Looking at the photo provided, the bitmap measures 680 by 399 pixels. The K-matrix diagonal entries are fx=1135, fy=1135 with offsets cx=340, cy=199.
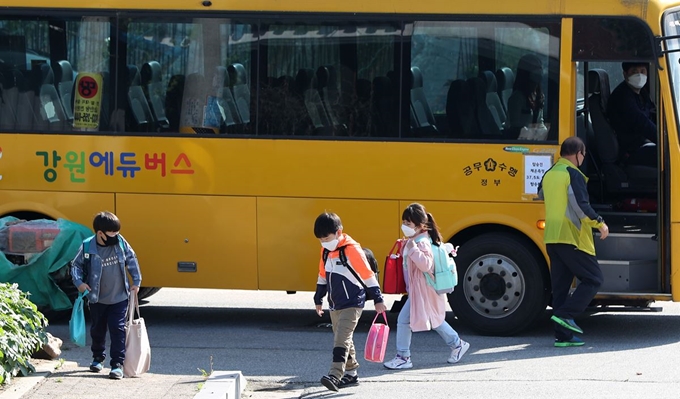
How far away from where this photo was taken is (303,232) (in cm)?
1021

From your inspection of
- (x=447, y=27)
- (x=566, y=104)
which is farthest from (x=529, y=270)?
(x=447, y=27)

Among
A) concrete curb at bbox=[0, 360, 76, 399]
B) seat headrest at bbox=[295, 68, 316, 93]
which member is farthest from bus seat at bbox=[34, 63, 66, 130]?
concrete curb at bbox=[0, 360, 76, 399]

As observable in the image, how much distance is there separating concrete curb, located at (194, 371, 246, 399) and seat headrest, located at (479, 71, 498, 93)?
12.0 feet

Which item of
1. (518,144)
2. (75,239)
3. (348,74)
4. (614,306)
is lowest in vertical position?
(614,306)

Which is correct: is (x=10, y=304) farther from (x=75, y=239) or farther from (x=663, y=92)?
(x=663, y=92)

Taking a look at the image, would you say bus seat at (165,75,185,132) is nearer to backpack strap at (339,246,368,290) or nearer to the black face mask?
the black face mask

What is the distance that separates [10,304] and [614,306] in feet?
19.4

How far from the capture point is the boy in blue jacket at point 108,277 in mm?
8188

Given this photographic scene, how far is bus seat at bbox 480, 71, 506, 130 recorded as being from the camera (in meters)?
9.97

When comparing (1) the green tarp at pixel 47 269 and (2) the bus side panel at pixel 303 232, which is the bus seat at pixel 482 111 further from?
(1) the green tarp at pixel 47 269

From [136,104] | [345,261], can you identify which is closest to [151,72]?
[136,104]

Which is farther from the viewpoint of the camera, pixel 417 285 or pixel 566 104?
pixel 566 104

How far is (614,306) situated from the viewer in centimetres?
1110

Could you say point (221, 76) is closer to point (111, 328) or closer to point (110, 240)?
point (110, 240)
